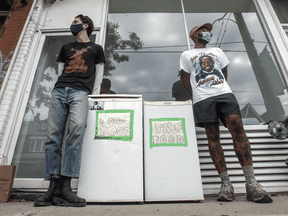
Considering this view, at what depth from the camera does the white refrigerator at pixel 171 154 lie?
1.56 meters

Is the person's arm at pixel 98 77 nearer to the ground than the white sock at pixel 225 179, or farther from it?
farther from it

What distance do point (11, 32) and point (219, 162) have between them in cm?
364

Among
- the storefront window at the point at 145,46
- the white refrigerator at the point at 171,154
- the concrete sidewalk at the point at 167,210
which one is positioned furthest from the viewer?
the storefront window at the point at 145,46

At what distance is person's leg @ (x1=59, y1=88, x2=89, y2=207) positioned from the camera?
137 cm

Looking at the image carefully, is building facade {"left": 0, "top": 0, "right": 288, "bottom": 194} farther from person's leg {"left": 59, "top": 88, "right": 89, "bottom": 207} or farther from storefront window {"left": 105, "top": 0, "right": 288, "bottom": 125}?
person's leg {"left": 59, "top": 88, "right": 89, "bottom": 207}

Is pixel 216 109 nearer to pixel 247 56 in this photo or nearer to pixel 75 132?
pixel 75 132

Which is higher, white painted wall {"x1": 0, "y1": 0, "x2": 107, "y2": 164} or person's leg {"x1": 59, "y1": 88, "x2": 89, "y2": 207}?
white painted wall {"x1": 0, "y1": 0, "x2": 107, "y2": 164}

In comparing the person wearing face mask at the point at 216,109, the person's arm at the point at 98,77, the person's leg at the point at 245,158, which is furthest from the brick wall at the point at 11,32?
the person's leg at the point at 245,158

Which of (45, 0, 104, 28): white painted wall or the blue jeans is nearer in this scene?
the blue jeans

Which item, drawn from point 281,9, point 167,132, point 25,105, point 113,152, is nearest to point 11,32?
point 25,105

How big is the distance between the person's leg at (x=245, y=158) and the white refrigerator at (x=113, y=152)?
899 millimetres

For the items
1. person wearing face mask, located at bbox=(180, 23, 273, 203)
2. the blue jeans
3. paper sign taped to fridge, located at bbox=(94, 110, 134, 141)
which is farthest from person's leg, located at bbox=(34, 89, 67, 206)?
person wearing face mask, located at bbox=(180, 23, 273, 203)

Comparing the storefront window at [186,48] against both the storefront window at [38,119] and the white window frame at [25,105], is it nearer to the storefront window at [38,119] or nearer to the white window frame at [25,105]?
the white window frame at [25,105]

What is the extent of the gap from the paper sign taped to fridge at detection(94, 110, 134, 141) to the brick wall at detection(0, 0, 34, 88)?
5.94 ft
